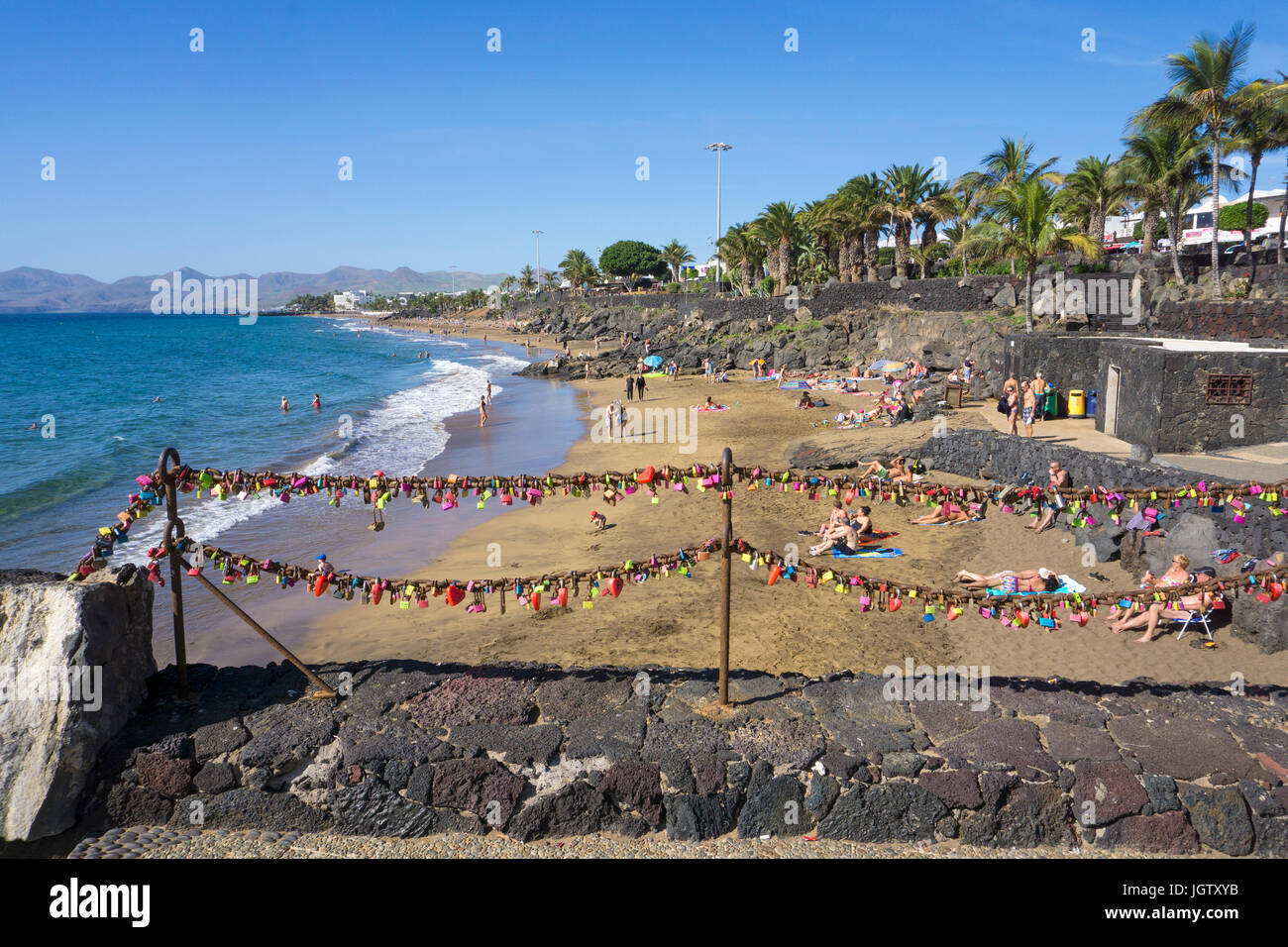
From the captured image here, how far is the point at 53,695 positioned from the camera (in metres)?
6.38

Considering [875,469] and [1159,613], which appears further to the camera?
[875,469]

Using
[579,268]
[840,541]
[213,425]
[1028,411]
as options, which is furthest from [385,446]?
[579,268]

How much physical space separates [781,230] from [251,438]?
3689cm

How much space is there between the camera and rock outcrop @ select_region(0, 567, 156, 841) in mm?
6266

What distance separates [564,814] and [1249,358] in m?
14.9

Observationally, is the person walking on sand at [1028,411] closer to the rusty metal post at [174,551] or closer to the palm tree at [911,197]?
the rusty metal post at [174,551]

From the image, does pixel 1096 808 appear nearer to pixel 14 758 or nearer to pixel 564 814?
pixel 564 814

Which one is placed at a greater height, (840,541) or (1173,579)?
(1173,579)

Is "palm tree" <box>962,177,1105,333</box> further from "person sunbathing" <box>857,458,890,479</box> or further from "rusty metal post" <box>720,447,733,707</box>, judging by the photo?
"rusty metal post" <box>720,447,733,707</box>

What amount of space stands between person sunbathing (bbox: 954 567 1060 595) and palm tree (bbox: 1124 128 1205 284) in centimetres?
2428

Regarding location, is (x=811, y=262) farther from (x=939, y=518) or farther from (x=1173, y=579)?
(x=1173, y=579)

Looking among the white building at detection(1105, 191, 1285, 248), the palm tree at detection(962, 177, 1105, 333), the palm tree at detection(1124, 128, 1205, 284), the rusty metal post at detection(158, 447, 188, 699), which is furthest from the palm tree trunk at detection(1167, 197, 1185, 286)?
the rusty metal post at detection(158, 447, 188, 699)

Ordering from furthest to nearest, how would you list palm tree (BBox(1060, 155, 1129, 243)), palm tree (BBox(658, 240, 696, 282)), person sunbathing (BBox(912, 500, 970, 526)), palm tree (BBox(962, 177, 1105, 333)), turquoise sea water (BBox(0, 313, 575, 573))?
palm tree (BBox(658, 240, 696, 282)) < palm tree (BBox(1060, 155, 1129, 243)) < palm tree (BBox(962, 177, 1105, 333)) < turquoise sea water (BBox(0, 313, 575, 573)) < person sunbathing (BBox(912, 500, 970, 526))
